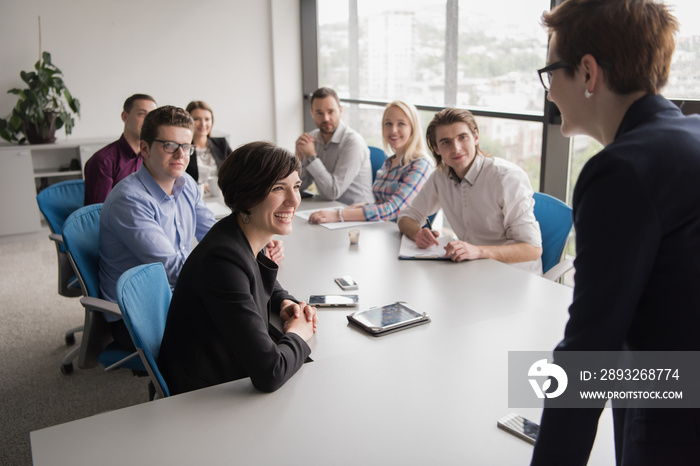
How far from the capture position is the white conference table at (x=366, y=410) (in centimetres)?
120

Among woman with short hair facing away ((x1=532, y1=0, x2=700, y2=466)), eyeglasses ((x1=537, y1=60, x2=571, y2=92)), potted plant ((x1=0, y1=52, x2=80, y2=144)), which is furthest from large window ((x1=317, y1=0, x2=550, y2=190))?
potted plant ((x1=0, y1=52, x2=80, y2=144))

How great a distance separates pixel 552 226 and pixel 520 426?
5.36 ft

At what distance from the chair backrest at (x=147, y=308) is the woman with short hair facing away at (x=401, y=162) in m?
1.55

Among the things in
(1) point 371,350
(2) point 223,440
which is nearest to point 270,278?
(1) point 371,350

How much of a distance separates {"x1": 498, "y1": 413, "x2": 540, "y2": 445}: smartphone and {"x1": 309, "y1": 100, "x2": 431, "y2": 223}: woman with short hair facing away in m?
2.10

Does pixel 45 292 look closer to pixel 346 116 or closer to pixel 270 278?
pixel 270 278

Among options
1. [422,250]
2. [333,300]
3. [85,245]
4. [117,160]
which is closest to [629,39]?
[333,300]

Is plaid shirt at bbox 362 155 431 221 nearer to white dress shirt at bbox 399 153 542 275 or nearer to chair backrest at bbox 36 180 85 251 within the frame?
white dress shirt at bbox 399 153 542 275

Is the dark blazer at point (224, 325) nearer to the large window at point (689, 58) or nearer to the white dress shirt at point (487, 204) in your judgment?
the white dress shirt at point (487, 204)

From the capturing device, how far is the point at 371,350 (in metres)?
1.67

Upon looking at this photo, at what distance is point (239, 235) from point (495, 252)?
51.1 inches

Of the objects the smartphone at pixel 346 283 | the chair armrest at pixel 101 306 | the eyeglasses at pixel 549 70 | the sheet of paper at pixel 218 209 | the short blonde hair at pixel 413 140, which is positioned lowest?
the chair armrest at pixel 101 306

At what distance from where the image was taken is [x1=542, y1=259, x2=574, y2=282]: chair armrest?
7.91ft

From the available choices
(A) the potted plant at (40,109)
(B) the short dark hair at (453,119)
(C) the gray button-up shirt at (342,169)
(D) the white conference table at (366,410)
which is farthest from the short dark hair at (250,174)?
(A) the potted plant at (40,109)
